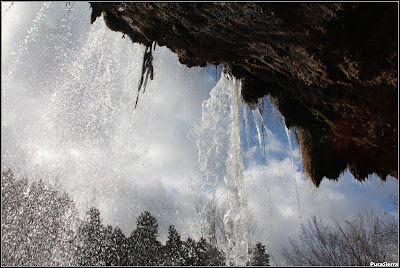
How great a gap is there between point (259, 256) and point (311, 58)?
2536 cm

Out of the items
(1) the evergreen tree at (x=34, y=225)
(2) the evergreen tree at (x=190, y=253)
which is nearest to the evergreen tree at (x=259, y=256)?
(2) the evergreen tree at (x=190, y=253)

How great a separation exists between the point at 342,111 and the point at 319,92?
58cm

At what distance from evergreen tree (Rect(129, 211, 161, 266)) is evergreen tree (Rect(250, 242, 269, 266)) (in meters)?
9.02

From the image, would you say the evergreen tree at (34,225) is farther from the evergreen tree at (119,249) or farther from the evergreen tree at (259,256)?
the evergreen tree at (259,256)

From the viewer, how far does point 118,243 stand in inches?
998

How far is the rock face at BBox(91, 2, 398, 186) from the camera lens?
333 centimetres

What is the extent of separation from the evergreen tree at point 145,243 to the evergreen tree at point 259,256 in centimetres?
902

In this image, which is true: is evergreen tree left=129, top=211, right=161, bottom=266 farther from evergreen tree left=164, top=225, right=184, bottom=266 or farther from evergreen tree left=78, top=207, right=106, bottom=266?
evergreen tree left=78, top=207, right=106, bottom=266

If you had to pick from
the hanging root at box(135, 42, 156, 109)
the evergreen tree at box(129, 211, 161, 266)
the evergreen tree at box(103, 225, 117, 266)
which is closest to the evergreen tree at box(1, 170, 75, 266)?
the evergreen tree at box(103, 225, 117, 266)

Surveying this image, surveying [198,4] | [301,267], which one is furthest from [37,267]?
[198,4]

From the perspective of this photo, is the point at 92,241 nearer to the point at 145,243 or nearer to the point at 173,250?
the point at 145,243

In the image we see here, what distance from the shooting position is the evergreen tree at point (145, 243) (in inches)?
958

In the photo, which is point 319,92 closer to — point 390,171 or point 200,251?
point 390,171

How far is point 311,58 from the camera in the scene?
3896 millimetres
